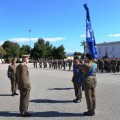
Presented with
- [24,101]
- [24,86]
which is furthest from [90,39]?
[24,101]

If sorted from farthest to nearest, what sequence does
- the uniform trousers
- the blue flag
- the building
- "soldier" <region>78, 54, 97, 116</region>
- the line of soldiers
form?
the building, the line of soldiers, the blue flag, the uniform trousers, "soldier" <region>78, 54, 97, 116</region>

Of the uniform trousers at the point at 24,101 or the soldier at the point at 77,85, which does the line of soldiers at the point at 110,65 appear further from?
the uniform trousers at the point at 24,101

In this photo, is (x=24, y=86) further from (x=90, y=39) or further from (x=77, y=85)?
(x=90, y=39)

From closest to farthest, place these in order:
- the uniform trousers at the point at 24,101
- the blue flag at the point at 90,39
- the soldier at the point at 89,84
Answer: the soldier at the point at 89,84
the uniform trousers at the point at 24,101
the blue flag at the point at 90,39

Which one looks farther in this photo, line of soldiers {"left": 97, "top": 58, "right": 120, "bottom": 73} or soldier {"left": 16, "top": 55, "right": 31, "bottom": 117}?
line of soldiers {"left": 97, "top": 58, "right": 120, "bottom": 73}

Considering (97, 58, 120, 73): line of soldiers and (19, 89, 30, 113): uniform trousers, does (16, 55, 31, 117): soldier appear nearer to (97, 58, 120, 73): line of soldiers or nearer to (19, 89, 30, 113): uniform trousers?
(19, 89, 30, 113): uniform trousers

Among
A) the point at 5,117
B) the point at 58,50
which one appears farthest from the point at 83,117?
the point at 58,50

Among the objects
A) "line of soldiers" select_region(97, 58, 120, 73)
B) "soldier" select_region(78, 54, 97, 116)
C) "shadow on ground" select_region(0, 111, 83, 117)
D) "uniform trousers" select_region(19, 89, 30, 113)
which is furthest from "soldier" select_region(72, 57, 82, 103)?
"line of soldiers" select_region(97, 58, 120, 73)

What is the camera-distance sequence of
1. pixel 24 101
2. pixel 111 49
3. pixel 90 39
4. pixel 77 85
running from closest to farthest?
pixel 24 101
pixel 77 85
pixel 90 39
pixel 111 49

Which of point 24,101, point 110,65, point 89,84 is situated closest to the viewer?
point 89,84

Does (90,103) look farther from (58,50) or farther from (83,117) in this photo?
(58,50)

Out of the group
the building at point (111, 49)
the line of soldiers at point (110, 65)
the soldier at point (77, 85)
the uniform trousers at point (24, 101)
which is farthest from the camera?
the building at point (111, 49)

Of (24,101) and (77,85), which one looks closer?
(24,101)

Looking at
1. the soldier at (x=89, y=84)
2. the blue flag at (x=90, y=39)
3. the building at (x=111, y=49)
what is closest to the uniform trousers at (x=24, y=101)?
the soldier at (x=89, y=84)
